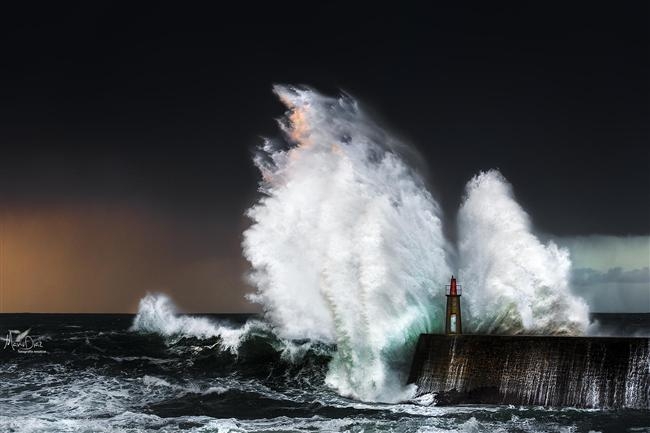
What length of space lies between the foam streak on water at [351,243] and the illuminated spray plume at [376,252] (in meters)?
0.03

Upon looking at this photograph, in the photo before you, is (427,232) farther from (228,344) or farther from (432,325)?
(228,344)

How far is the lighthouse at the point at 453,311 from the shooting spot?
1858cm

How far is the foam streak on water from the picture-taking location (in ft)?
63.5

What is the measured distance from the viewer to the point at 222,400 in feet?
59.9

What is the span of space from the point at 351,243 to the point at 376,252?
779 millimetres

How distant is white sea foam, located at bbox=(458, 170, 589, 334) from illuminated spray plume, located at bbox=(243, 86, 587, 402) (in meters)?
0.03

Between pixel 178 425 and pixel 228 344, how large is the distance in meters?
14.5

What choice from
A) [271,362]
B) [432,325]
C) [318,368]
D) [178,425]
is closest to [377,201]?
[432,325]

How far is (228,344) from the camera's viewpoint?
2911cm
